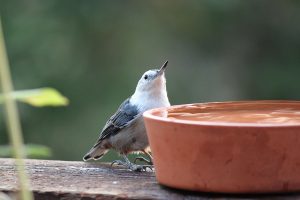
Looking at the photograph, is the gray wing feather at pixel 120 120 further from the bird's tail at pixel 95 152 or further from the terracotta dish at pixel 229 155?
the terracotta dish at pixel 229 155

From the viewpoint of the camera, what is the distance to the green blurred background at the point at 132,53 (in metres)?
7.68

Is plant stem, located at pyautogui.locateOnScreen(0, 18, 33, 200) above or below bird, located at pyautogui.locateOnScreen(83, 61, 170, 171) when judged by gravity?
above

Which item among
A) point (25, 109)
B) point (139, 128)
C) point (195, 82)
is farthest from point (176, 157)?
point (195, 82)

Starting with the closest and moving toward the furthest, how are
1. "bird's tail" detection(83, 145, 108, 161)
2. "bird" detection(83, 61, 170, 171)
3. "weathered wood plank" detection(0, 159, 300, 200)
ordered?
"weathered wood plank" detection(0, 159, 300, 200)
"bird" detection(83, 61, 170, 171)
"bird's tail" detection(83, 145, 108, 161)

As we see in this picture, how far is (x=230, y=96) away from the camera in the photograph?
333 inches

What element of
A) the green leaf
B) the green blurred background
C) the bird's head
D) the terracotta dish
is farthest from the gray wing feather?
the green blurred background

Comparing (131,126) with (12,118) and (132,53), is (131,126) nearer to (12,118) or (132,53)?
(12,118)

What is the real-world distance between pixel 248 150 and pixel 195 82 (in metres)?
6.47

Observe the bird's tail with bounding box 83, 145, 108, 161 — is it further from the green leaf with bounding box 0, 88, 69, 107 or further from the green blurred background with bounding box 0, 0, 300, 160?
the green blurred background with bounding box 0, 0, 300, 160

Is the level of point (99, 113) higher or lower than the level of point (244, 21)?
lower

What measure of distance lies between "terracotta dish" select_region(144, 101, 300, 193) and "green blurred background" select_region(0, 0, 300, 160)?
17.0 feet

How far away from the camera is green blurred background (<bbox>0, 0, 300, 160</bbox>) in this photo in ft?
25.2

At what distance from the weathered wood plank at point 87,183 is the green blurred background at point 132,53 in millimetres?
4614

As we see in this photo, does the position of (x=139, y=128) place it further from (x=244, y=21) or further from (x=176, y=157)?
(x=244, y=21)
